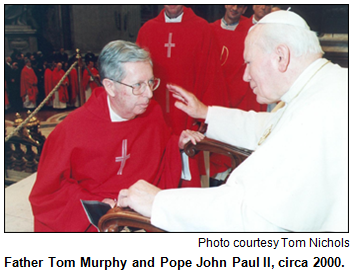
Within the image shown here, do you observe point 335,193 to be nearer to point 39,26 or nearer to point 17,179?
point 17,179

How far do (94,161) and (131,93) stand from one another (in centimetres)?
52

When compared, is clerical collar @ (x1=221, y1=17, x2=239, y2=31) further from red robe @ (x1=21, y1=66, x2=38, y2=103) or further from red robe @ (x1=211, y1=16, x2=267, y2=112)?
red robe @ (x1=21, y1=66, x2=38, y2=103)

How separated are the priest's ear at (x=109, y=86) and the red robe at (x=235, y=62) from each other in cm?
169

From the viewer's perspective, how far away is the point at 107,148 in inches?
91.4

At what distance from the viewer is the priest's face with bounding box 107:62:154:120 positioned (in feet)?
7.04

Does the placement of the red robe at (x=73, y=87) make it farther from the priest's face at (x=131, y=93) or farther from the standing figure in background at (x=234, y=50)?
the priest's face at (x=131, y=93)

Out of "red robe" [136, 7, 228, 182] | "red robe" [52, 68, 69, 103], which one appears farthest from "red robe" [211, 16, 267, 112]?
"red robe" [52, 68, 69, 103]

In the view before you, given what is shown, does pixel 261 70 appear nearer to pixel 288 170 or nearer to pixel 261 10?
pixel 288 170

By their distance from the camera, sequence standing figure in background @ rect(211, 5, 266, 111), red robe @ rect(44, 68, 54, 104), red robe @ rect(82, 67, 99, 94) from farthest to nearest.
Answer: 1. red robe @ rect(44, 68, 54, 104)
2. red robe @ rect(82, 67, 99, 94)
3. standing figure in background @ rect(211, 5, 266, 111)

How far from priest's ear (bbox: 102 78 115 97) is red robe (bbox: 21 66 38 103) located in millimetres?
3712

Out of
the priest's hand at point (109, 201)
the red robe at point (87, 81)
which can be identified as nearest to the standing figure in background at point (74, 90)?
the red robe at point (87, 81)

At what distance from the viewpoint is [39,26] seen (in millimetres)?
5012

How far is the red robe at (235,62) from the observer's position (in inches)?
137

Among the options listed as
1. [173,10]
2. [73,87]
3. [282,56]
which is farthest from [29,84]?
[282,56]
